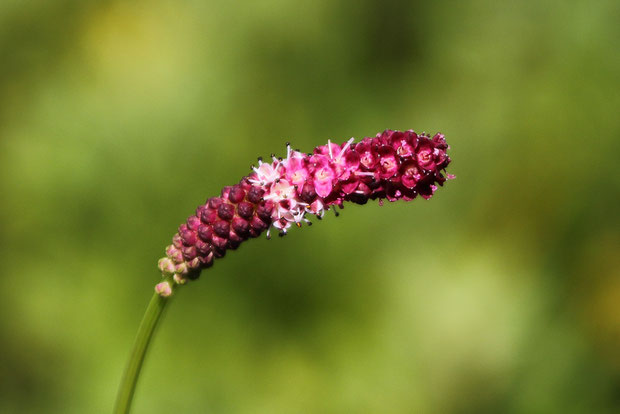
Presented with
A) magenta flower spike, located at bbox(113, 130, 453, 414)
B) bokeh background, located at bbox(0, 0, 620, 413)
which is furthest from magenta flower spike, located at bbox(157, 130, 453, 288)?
bokeh background, located at bbox(0, 0, 620, 413)

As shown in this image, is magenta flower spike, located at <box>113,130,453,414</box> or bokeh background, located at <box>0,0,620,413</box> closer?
magenta flower spike, located at <box>113,130,453,414</box>

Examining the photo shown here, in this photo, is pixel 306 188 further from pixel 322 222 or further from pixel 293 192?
pixel 322 222

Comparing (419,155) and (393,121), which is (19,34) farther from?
(419,155)

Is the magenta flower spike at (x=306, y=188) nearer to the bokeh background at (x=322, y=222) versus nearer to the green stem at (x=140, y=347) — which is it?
the green stem at (x=140, y=347)

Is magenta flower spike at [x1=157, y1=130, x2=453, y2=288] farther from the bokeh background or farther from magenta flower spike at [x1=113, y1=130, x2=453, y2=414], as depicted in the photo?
the bokeh background

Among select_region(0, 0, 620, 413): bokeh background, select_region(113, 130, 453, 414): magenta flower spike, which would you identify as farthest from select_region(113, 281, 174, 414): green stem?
select_region(0, 0, 620, 413): bokeh background

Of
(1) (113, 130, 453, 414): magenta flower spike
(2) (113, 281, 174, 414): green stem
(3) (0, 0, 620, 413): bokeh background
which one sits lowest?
(2) (113, 281, 174, 414): green stem

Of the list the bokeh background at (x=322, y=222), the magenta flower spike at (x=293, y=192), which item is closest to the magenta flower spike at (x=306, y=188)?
the magenta flower spike at (x=293, y=192)

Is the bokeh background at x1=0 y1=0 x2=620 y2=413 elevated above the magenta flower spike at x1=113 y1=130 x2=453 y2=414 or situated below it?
above
